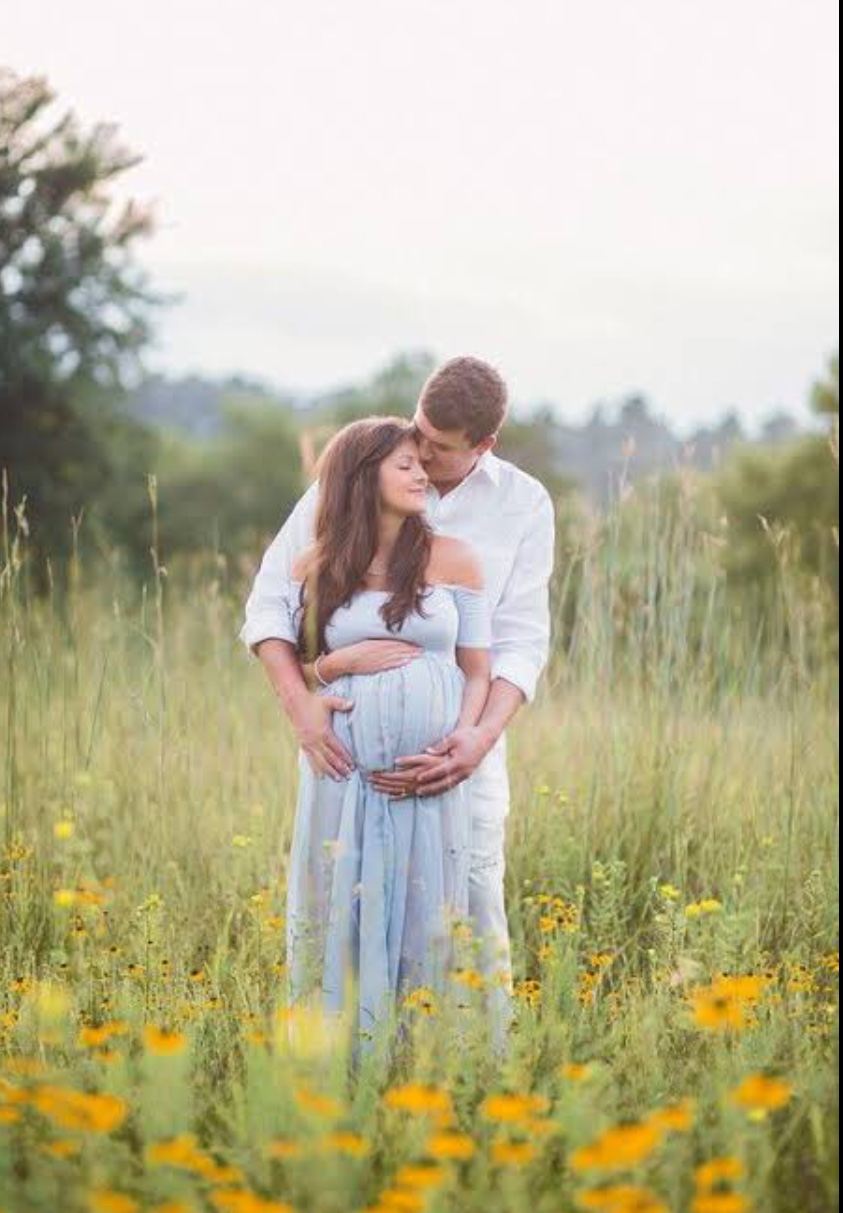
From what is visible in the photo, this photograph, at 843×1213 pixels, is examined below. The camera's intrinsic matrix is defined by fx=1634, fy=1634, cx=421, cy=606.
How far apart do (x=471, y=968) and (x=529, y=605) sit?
3.61 feet

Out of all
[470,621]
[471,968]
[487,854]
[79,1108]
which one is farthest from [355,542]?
[79,1108]

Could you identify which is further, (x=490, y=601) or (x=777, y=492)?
(x=777, y=492)

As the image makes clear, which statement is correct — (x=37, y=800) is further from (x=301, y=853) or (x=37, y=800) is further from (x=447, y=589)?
(x=447, y=589)

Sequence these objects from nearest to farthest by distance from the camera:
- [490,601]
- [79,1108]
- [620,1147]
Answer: [620,1147] → [79,1108] → [490,601]

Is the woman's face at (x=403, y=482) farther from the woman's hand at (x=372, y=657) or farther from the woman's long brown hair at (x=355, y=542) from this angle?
the woman's hand at (x=372, y=657)

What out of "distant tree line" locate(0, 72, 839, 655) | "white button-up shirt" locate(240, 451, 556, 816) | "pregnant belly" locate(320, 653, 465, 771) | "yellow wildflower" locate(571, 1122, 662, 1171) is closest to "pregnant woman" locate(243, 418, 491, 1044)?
"pregnant belly" locate(320, 653, 465, 771)

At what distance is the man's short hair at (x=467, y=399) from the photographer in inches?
149

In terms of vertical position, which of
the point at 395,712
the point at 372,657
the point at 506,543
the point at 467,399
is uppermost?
the point at 467,399

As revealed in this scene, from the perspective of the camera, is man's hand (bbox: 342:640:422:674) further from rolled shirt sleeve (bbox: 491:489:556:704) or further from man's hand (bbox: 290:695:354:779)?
rolled shirt sleeve (bbox: 491:489:556:704)

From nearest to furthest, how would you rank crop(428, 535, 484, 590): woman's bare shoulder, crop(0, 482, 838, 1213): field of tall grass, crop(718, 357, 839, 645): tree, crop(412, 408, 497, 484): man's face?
crop(0, 482, 838, 1213): field of tall grass
crop(428, 535, 484, 590): woman's bare shoulder
crop(412, 408, 497, 484): man's face
crop(718, 357, 839, 645): tree

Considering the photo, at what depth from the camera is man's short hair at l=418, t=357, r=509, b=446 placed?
3793 mm

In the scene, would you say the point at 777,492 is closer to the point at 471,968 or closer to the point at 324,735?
the point at 324,735

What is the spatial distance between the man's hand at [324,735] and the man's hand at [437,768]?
0.08m

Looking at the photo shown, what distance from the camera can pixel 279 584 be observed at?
12.5 feet
